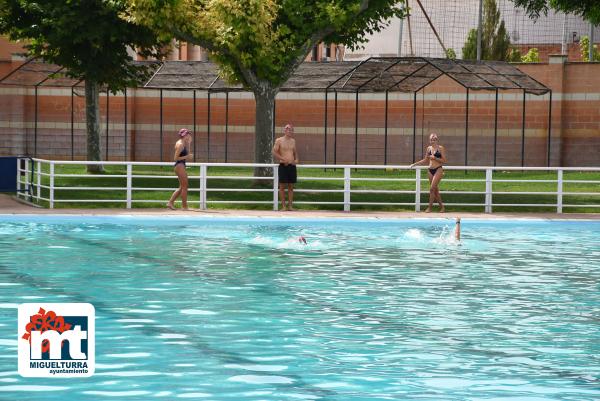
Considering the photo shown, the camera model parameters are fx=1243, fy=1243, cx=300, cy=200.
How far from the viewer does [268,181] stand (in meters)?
33.2

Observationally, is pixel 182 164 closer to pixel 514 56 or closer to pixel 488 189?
pixel 488 189

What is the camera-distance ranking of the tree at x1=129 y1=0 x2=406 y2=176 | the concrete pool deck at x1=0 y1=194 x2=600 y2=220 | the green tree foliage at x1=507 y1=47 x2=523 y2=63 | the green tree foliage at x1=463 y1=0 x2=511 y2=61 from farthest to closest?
the green tree foliage at x1=507 y1=47 x2=523 y2=63 < the green tree foliage at x1=463 y1=0 x2=511 y2=61 < the tree at x1=129 y1=0 x2=406 y2=176 < the concrete pool deck at x1=0 y1=194 x2=600 y2=220

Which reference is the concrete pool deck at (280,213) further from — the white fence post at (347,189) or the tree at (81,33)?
the tree at (81,33)

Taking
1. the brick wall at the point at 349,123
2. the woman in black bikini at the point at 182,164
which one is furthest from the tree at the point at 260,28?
the brick wall at the point at 349,123

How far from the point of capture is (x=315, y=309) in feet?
47.1

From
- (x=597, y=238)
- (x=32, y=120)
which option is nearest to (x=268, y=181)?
(x=597, y=238)

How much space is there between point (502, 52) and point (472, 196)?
43.6 metres

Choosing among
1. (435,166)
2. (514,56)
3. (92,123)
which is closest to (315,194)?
(435,166)

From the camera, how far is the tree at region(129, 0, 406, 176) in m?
30.2

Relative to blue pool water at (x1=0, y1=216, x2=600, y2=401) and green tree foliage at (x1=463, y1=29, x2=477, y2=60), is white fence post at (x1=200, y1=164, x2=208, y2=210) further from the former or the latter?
green tree foliage at (x1=463, y1=29, x2=477, y2=60)

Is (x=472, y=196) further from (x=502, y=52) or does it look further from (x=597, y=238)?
(x=502, y=52)
